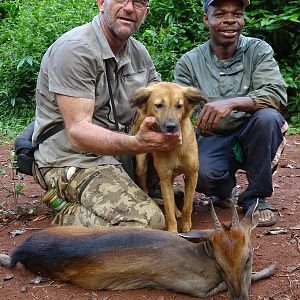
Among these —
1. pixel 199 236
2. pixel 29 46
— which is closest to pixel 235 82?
pixel 199 236

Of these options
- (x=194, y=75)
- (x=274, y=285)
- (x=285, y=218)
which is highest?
(x=194, y=75)

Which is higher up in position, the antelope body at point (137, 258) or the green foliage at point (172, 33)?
the antelope body at point (137, 258)

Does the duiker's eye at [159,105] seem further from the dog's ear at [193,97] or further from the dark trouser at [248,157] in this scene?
the dark trouser at [248,157]

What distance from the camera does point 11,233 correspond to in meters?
4.93

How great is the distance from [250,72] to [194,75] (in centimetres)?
52

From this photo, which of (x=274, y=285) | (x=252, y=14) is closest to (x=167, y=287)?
(x=274, y=285)

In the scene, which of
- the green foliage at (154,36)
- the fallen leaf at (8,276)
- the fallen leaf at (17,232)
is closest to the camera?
the fallen leaf at (8,276)

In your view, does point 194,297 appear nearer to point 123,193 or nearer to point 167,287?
point 167,287

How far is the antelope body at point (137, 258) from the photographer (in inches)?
142

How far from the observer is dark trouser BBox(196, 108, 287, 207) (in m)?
5.04

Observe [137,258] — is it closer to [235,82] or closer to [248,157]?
[248,157]

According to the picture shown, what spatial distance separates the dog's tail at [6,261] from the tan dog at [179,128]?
1281 millimetres

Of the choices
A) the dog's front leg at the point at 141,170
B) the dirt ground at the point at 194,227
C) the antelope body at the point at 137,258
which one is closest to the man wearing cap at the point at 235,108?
the dirt ground at the point at 194,227

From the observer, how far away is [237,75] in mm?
5410
